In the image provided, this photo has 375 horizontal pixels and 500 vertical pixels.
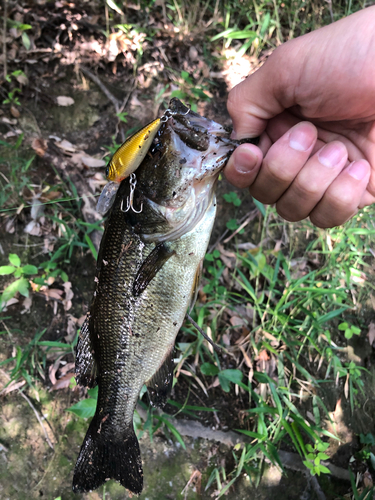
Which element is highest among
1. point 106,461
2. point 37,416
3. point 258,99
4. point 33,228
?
point 258,99

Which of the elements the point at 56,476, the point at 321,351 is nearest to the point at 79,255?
the point at 56,476

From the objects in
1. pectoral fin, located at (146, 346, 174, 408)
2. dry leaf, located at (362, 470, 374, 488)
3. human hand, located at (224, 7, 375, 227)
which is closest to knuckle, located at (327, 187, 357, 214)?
human hand, located at (224, 7, 375, 227)

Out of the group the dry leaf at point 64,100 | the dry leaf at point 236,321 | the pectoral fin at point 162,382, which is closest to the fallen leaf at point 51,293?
the pectoral fin at point 162,382

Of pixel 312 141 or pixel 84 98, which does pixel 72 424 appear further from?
pixel 84 98

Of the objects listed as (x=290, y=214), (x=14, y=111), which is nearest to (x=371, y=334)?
(x=290, y=214)

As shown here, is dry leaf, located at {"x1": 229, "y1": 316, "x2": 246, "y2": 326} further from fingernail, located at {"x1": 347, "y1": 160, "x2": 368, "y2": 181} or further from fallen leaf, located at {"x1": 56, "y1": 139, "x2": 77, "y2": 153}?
fallen leaf, located at {"x1": 56, "y1": 139, "x2": 77, "y2": 153}

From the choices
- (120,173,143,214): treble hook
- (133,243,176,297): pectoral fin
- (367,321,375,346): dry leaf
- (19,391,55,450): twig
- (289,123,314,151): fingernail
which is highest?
(289,123,314,151): fingernail

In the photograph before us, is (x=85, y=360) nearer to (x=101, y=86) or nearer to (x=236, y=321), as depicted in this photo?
(x=236, y=321)
